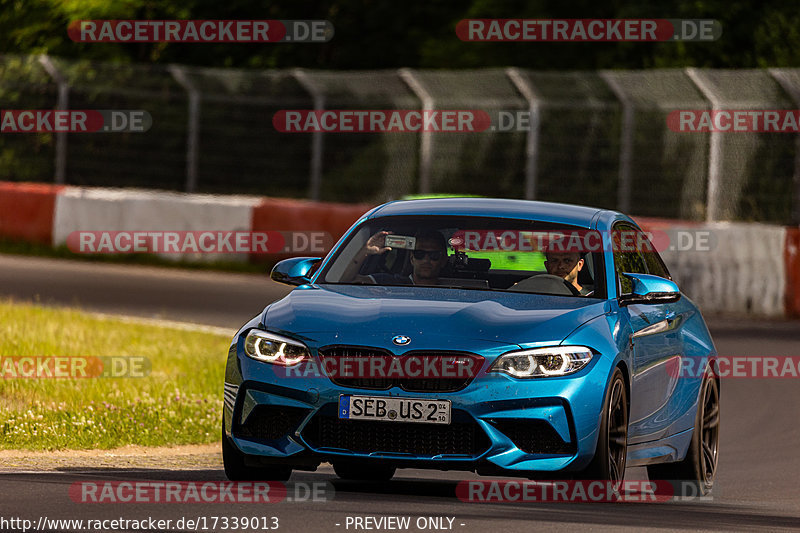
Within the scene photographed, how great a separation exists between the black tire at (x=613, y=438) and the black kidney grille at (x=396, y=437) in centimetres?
53

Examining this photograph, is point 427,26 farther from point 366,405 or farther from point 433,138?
point 366,405

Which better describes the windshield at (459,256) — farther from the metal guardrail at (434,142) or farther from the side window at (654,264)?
the metal guardrail at (434,142)

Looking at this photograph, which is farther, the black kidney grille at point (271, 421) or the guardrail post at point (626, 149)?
the guardrail post at point (626, 149)

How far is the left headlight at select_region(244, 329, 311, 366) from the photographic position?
882cm

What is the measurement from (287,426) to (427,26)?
30.5 metres

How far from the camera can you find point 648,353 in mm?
9680

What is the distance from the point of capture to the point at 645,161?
83.7ft

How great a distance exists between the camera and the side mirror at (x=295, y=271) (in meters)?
9.98
